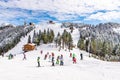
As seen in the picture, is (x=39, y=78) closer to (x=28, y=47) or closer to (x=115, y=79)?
(x=115, y=79)

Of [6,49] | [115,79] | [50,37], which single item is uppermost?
[115,79]

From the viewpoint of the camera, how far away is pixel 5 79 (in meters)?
24.4

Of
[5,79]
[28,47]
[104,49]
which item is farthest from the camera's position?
[104,49]

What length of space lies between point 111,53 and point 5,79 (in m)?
125

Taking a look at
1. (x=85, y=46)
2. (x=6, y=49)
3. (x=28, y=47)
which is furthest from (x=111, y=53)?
(x=6, y=49)

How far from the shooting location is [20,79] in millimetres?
24656

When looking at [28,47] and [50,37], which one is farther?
[50,37]

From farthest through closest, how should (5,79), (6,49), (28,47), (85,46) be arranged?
(6,49) → (85,46) → (28,47) → (5,79)

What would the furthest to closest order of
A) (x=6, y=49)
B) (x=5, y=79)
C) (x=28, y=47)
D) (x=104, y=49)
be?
(x=6, y=49), (x=104, y=49), (x=28, y=47), (x=5, y=79)

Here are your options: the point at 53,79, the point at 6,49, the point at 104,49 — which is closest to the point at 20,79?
the point at 53,79

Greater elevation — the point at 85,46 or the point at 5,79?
the point at 5,79

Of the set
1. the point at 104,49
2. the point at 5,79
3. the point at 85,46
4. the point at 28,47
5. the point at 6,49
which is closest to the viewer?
the point at 5,79

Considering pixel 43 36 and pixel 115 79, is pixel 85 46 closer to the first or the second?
pixel 43 36

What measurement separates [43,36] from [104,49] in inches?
1504
